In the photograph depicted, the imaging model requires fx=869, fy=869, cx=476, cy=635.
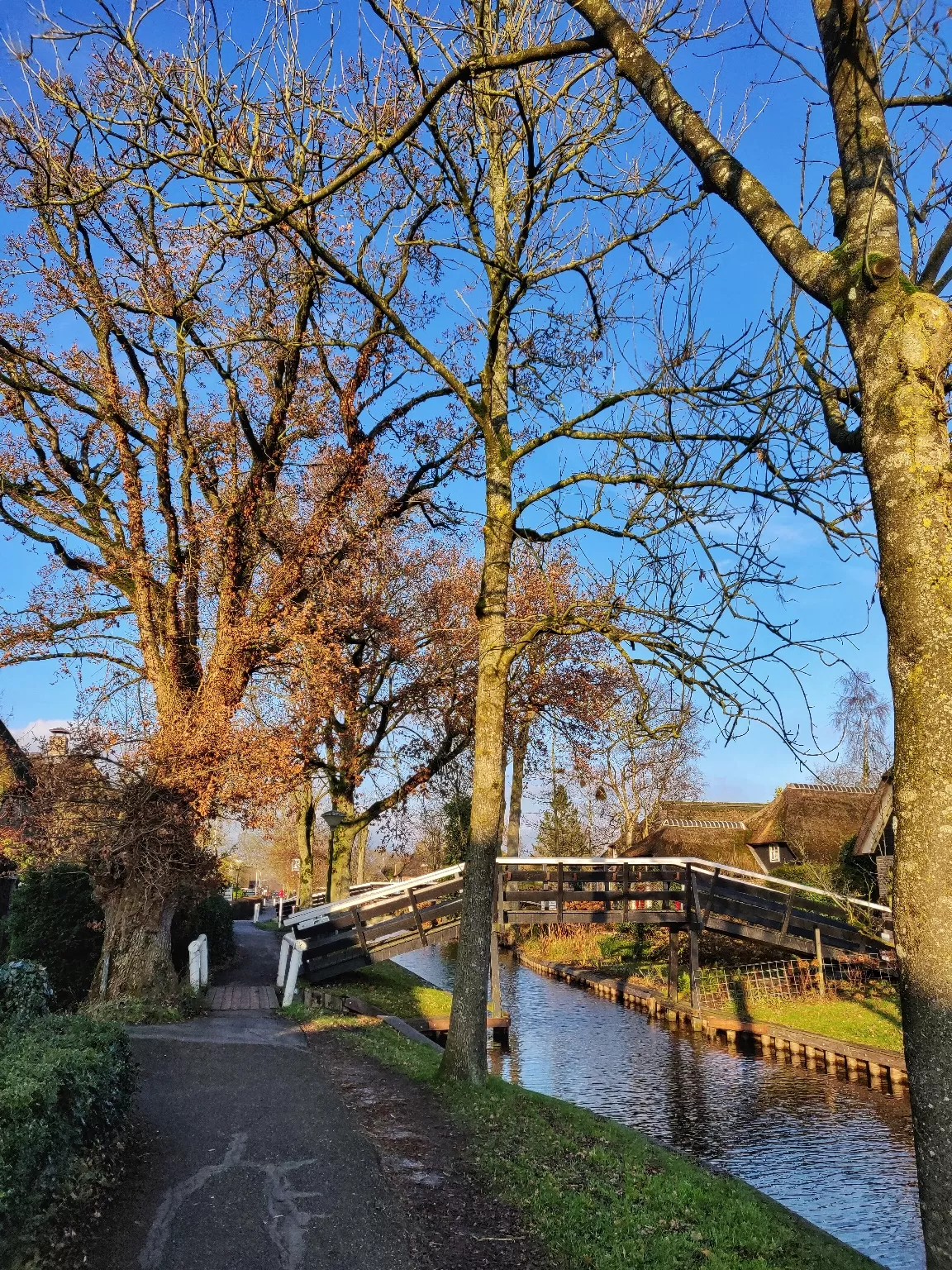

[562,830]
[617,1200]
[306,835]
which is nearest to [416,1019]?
[617,1200]

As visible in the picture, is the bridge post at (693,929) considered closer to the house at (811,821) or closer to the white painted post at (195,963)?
the house at (811,821)

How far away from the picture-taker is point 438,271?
35.8ft

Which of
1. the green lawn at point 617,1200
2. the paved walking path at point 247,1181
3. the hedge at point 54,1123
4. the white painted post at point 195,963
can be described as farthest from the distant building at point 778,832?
the hedge at point 54,1123

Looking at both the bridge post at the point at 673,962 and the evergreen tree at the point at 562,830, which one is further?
the evergreen tree at the point at 562,830

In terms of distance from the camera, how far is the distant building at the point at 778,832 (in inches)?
1293

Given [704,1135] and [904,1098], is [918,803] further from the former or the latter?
[904,1098]

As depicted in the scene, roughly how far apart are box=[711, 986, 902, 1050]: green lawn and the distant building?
31.2ft

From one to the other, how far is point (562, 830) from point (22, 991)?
38708mm

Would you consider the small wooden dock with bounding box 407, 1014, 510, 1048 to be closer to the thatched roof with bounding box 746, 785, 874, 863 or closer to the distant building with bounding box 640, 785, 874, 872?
the distant building with bounding box 640, 785, 874, 872

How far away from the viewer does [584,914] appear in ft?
67.5

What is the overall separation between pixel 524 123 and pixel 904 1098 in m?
14.6

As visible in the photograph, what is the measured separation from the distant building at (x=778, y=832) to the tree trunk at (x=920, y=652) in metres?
27.9

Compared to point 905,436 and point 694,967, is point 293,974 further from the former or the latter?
point 905,436

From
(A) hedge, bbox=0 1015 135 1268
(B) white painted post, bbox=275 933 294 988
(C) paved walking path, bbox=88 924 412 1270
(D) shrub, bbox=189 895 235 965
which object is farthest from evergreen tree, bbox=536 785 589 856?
(A) hedge, bbox=0 1015 135 1268
